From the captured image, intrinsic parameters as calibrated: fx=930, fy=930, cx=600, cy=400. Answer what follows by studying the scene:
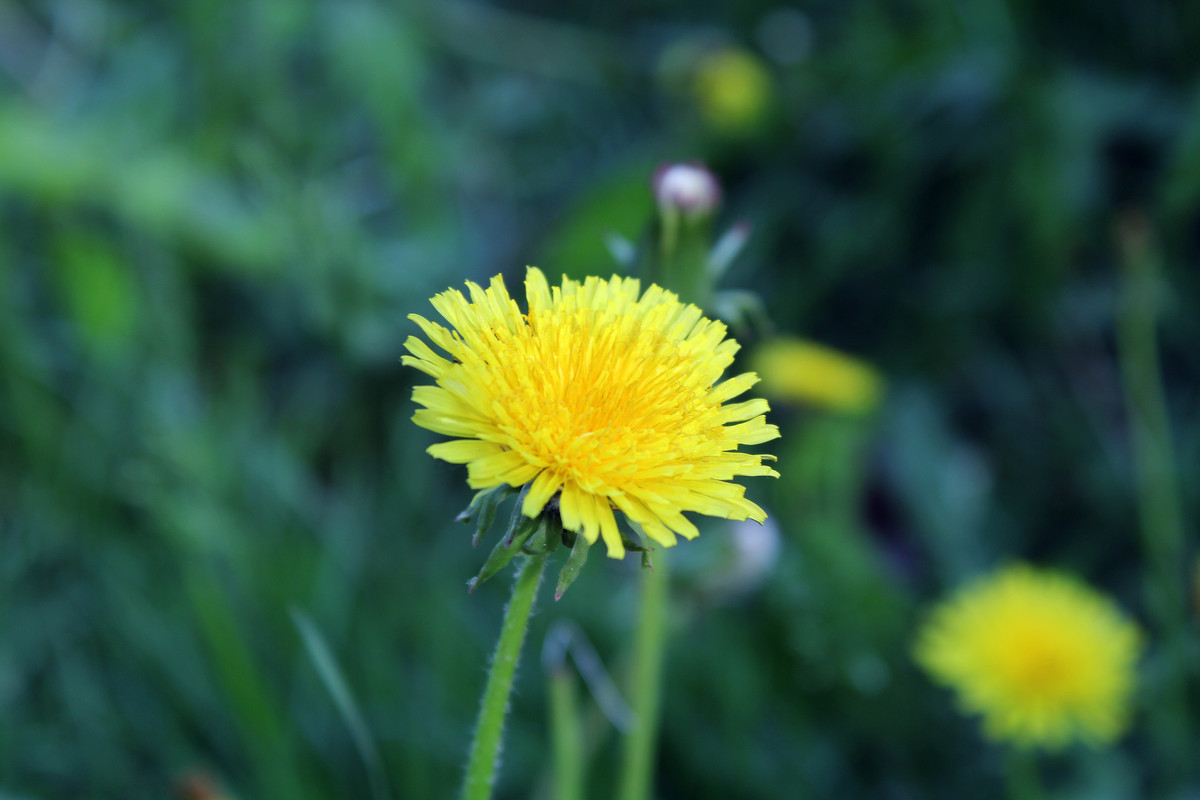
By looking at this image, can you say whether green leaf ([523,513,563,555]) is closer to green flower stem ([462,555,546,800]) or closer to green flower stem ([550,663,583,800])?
green flower stem ([462,555,546,800])

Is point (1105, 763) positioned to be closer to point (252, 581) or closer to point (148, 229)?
point (252, 581)

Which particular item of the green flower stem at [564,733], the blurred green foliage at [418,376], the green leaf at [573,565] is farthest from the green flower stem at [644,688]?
the green leaf at [573,565]

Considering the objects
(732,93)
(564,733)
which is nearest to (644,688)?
(564,733)

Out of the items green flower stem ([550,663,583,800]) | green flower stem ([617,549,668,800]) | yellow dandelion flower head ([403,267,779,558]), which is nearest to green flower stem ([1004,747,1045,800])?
green flower stem ([617,549,668,800])

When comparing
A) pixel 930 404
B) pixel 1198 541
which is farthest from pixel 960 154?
pixel 1198 541

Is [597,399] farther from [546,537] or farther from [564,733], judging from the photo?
[564,733]

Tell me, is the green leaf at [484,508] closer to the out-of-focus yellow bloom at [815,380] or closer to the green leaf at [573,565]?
the green leaf at [573,565]

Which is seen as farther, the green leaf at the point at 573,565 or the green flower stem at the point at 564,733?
the green flower stem at the point at 564,733
